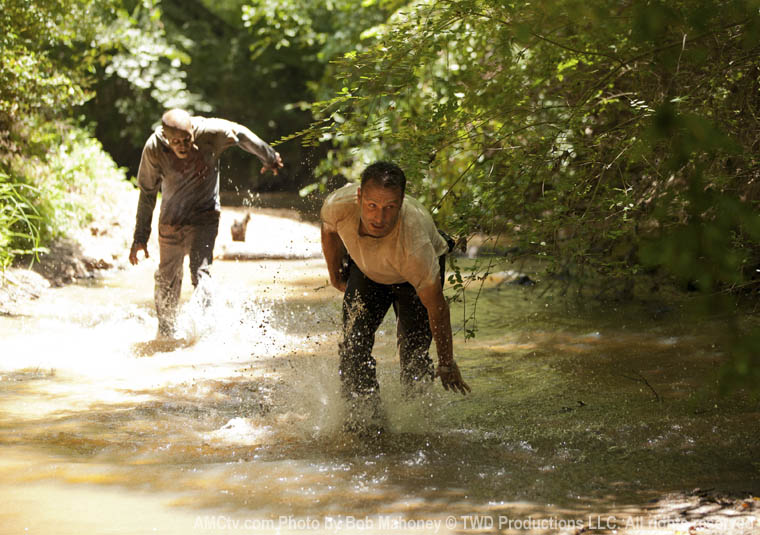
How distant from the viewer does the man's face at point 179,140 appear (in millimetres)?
6621

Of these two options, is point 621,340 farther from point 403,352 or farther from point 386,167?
point 386,167

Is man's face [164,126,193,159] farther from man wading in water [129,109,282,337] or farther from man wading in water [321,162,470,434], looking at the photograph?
man wading in water [321,162,470,434]

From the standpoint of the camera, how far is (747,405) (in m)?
5.20

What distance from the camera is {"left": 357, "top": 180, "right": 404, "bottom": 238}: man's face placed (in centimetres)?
417

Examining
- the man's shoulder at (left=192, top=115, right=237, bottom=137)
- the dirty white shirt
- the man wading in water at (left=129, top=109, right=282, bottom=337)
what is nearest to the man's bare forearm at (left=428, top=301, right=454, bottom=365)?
the dirty white shirt

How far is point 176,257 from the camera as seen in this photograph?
24.0 ft

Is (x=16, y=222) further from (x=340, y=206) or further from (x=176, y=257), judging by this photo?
(x=340, y=206)

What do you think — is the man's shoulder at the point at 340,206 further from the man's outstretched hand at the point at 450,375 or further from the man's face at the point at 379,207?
the man's outstretched hand at the point at 450,375

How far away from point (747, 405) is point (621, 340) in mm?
2081

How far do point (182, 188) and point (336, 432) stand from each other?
3010 millimetres

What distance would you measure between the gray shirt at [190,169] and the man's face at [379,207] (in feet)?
9.41

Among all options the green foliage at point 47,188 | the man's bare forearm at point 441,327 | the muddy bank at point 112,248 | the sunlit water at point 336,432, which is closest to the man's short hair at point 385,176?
the man's bare forearm at point 441,327

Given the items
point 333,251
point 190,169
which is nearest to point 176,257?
point 190,169

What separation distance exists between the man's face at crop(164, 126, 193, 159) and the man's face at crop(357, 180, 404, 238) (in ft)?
9.19
